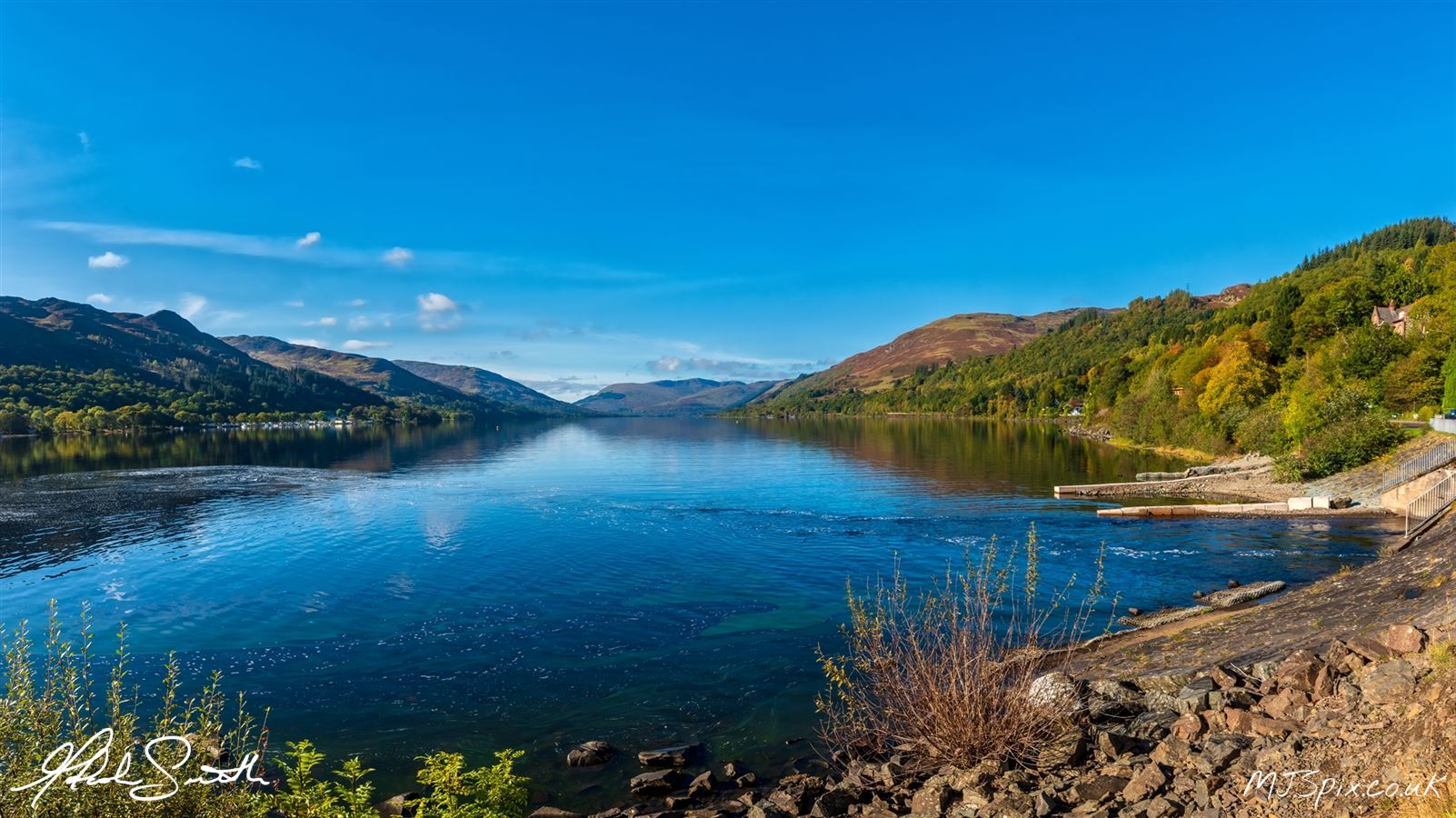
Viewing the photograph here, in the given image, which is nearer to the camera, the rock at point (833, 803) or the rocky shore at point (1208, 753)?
the rocky shore at point (1208, 753)

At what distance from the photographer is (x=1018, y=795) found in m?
12.1

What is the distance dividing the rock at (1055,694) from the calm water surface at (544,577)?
6318mm

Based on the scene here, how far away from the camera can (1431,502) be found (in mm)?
40875

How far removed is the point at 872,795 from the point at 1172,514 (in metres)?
47.0

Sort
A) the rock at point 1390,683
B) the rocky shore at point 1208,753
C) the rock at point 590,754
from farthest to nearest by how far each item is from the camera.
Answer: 1. the rock at point 590,754
2. the rock at point 1390,683
3. the rocky shore at point 1208,753

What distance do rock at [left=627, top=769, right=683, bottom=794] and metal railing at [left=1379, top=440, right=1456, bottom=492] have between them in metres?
54.5

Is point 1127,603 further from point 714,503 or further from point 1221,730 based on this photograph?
point 714,503

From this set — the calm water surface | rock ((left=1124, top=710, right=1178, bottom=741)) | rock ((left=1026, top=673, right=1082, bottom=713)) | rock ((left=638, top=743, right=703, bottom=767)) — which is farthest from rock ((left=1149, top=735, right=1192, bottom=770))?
rock ((left=638, top=743, right=703, bottom=767))

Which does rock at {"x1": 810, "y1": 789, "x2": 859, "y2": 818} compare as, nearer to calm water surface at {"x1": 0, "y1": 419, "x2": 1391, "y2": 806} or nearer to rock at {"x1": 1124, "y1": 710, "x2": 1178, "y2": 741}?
calm water surface at {"x1": 0, "y1": 419, "x2": 1391, "y2": 806}

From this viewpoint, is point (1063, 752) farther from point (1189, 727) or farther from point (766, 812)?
point (766, 812)

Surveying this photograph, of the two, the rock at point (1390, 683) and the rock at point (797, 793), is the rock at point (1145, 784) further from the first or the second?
the rock at point (797, 793)

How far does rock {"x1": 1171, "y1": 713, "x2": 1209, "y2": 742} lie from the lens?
44.1 feet

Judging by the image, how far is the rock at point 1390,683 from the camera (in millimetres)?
11914

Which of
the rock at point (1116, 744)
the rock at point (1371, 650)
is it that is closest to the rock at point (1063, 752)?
the rock at point (1116, 744)
